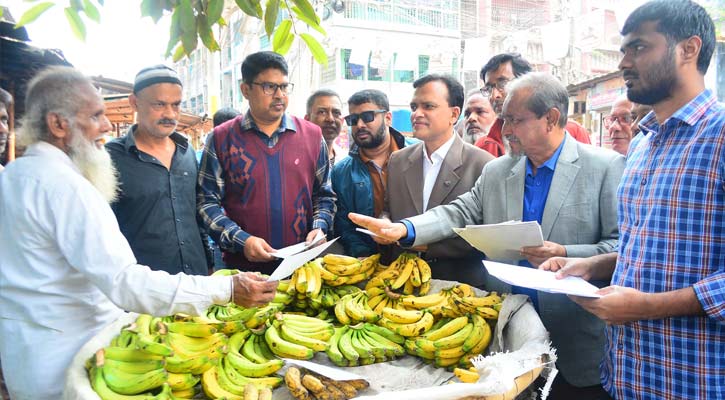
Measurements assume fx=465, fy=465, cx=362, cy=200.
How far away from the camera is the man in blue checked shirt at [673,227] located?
64.6 inches

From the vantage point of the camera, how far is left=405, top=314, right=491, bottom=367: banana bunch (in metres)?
2.02

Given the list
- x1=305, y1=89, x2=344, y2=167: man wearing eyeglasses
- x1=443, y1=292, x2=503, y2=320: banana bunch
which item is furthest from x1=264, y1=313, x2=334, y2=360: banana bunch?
x1=305, y1=89, x2=344, y2=167: man wearing eyeglasses

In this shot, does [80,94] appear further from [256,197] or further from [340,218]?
[340,218]

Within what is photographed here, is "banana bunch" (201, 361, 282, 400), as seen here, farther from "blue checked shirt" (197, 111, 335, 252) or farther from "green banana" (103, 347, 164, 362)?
"blue checked shirt" (197, 111, 335, 252)

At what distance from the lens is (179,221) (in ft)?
10.7

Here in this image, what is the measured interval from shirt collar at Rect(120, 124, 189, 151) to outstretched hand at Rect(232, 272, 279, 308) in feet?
5.89

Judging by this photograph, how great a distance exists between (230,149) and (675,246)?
9.07 feet

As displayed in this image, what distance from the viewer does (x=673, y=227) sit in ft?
5.59

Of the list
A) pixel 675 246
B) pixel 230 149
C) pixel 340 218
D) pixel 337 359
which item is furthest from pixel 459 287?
pixel 230 149

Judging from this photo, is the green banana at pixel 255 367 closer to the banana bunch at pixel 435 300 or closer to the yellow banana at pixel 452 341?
the yellow banana at pixel 452 341

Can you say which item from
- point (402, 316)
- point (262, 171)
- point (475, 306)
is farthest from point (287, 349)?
point (262, 171)

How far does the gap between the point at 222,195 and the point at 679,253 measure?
283 cm

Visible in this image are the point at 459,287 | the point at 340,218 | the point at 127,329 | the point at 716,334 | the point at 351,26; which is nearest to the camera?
the point at 716,334

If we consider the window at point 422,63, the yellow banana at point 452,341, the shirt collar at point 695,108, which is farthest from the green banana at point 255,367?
the window at point 422,63
